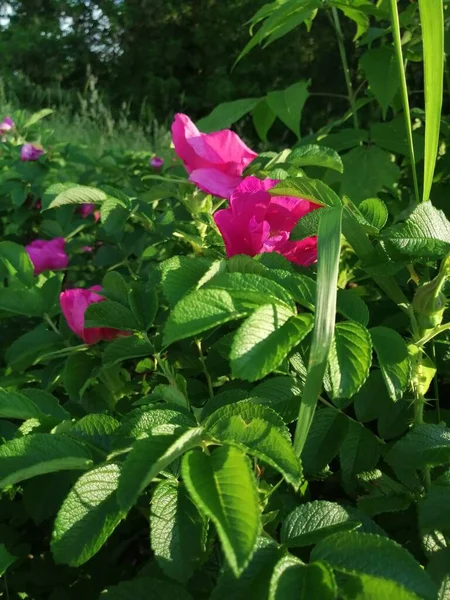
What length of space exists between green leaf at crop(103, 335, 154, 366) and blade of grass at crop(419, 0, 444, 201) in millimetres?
253

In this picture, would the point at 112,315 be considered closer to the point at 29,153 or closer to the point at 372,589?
the point at 372,589

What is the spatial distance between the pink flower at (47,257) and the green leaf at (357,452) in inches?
A: 26.9

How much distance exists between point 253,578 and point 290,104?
83cm

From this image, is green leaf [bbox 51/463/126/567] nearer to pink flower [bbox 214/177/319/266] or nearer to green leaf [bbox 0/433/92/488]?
green leaf [bbox 0/433/92/488]

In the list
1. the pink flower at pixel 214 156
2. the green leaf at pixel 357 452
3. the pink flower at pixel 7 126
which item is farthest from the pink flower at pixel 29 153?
the green leaf at pixel 357 452

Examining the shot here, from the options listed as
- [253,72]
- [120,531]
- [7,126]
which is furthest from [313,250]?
[253,72]

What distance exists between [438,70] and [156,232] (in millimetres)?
422

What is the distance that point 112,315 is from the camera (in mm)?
596

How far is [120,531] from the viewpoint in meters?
0.85

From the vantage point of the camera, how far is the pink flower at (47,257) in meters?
1.15

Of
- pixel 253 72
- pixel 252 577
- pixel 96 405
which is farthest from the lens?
pixel 253 72

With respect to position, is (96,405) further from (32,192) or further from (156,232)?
(32,192)

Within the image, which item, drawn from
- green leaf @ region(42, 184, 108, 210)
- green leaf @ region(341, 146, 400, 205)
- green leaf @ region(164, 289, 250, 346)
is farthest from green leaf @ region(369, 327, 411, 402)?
green leaf @ region(341, 146, 400, 205)

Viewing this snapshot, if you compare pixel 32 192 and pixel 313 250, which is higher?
pixel 32 192
